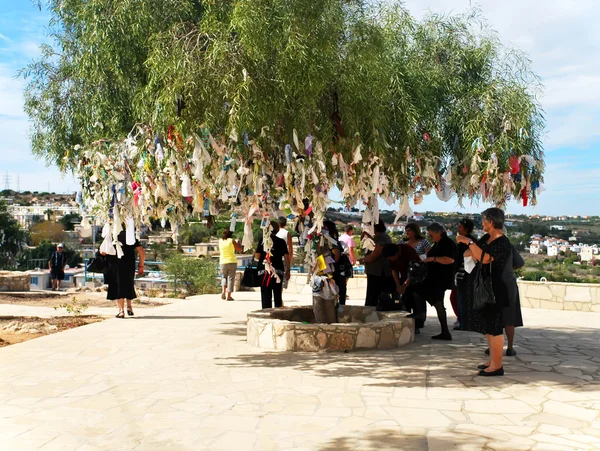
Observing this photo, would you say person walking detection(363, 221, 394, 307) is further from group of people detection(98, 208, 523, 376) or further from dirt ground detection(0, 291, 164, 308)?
dirt ground detection(0, 291, 164, 308)

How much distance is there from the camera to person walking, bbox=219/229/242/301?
14531 millimetres

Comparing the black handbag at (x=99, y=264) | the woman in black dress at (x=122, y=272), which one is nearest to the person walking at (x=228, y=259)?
the woman in black dress at (x=122, y=272)

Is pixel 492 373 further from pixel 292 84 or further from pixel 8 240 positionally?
pixel 8 240

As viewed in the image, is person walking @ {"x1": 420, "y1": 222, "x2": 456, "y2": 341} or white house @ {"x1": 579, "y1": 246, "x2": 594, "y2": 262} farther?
white house @ {"x1": 579, "y1": 246, "x2": 594, "y2": 262}

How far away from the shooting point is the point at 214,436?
4.74 m

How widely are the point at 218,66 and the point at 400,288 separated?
4.36 m

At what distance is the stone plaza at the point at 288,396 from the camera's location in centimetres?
469

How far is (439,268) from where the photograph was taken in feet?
29.5

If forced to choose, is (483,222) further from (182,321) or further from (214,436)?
(182,321)

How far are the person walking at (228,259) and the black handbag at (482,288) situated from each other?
7.94 meters

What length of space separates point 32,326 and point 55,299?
5.55 meters

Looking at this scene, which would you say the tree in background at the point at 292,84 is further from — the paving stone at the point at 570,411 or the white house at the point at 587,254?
the white house at the point at 587,254

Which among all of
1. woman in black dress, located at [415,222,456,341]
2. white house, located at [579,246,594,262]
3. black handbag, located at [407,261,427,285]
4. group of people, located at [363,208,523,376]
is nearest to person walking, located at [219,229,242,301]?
group of people, located at [363,208,523,376]

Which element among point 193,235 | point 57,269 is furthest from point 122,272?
point 193,235
